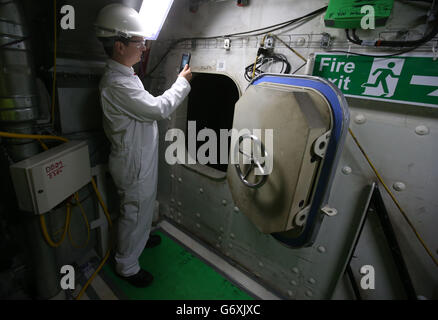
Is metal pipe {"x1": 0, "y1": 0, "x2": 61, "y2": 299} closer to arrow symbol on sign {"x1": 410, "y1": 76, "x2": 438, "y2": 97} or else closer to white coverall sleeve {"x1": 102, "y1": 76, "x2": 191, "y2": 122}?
white coverall sleeve {"x1": 102, "y1": 76, "x2": 191, "y2": 122}

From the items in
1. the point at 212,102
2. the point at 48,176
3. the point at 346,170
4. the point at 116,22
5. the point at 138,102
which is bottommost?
the point at 48,176

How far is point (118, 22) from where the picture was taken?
4.75ft

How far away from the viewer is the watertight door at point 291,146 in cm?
99

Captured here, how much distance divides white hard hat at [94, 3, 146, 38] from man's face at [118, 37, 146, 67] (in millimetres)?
39

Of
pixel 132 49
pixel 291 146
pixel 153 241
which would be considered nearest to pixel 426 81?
→ pixel 291 146

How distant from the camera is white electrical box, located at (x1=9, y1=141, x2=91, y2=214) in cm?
128

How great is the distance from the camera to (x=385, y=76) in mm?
1156

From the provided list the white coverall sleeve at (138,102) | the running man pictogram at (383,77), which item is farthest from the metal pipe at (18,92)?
the running man pictogram at (383,77)

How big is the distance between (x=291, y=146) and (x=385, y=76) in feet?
2.25

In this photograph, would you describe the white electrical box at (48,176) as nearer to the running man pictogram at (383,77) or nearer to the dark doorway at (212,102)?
the dark doorway at (212,102)

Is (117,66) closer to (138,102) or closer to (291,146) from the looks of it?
(138,102)

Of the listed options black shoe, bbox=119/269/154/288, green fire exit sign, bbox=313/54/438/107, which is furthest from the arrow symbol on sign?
black shoe, bbox=119/269/154/288

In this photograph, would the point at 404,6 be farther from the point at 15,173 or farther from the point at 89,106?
the point at 15,173

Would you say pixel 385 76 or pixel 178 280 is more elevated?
pixel 385 76
